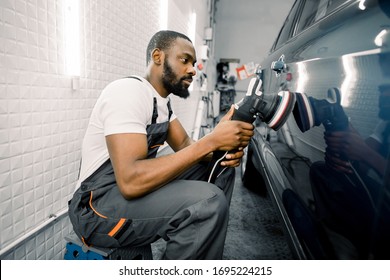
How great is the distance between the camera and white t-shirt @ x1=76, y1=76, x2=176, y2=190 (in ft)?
2.87

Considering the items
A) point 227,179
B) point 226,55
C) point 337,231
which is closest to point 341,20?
point 337,231

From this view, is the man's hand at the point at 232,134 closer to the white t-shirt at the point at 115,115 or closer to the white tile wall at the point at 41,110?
the white t-shirt at the point at 115,115

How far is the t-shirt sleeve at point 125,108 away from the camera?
868mm

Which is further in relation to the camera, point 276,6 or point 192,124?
point 276,6

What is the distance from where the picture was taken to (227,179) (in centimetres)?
116

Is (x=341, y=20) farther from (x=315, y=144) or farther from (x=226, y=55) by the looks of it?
(x=226, y=55)

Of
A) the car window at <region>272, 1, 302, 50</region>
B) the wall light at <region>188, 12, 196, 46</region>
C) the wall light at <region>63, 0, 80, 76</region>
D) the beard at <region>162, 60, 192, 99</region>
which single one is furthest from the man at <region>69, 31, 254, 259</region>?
the wall light at <region>188, 12, 196, 46</region>

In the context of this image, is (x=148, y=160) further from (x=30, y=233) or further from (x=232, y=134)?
(x=30, y=233)

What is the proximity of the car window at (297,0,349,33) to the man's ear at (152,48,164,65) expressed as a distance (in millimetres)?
626

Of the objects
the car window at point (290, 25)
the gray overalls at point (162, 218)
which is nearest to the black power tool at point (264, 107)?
the gray overalls at point (162, 218)

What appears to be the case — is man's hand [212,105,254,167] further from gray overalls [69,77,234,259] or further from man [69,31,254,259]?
gray overalls [69,77,234,259]

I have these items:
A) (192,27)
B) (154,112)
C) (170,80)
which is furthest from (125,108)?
(192,27)

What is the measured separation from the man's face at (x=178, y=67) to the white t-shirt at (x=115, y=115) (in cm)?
17
